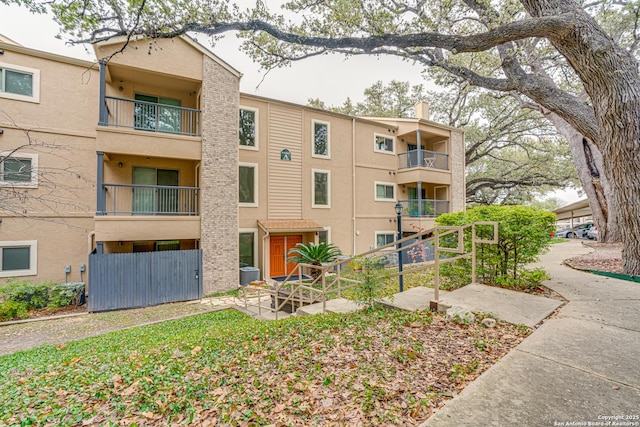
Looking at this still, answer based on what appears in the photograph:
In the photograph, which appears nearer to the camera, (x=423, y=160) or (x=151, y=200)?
(x=151, y=200)

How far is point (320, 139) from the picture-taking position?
1531 cm

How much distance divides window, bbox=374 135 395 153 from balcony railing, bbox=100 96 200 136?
10.3 metres

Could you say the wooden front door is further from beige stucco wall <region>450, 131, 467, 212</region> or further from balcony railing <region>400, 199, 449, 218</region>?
beige stucco wall <region>450, 131, 467, 212</region>

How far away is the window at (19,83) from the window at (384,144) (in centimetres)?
1517

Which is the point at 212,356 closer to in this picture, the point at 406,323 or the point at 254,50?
the point at 406,323

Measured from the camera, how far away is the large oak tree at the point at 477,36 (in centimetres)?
586

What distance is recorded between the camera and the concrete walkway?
2.14 m

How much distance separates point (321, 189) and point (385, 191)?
4.58 m

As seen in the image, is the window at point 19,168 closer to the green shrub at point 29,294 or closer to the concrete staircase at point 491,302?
the green shrub at point 29,294

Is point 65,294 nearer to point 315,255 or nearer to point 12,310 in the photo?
point 12,310

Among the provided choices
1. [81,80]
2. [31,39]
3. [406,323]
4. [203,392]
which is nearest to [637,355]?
[406,323]

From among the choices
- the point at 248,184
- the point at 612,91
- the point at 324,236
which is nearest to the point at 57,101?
the point at 248,184

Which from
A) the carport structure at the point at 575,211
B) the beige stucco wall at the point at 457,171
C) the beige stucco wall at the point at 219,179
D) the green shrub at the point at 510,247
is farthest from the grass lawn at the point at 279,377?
the carport structure at the point at 575,211

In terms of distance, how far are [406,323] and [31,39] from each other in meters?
14.9
